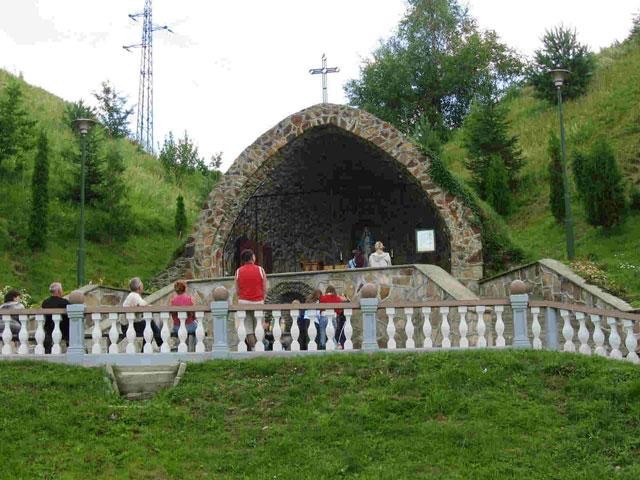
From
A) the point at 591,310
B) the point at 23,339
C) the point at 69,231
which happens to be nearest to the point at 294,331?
the point at 23,339

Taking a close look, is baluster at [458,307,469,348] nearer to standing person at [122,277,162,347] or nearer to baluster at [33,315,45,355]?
standing person at [122,277,162,347]

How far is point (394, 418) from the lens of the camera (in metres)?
8.24

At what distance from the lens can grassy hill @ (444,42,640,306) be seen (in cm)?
1867

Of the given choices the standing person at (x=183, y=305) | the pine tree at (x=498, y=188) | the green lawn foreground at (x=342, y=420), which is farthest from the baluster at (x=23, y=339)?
the pine tree at (x=498, y=188)

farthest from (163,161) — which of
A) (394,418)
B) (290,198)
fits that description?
(394,418)

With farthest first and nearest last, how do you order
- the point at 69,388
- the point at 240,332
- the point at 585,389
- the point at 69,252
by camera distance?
the point at 69,252, the point at 240,332, the point at 69,388, the point at 585,389

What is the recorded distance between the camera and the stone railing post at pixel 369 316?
999 centimetres

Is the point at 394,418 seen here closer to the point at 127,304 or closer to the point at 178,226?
the point at 127,304

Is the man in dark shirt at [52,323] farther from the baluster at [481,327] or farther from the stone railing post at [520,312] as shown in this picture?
the stone railing post at [520,312]

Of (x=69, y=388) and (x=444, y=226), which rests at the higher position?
(x=444, y=226)

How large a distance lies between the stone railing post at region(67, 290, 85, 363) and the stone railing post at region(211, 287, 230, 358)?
1.52 meters

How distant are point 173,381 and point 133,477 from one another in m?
2.19

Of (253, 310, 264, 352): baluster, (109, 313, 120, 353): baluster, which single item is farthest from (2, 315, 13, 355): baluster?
(253, 310, 264, 352): baluster

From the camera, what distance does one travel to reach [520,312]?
32.6ft
